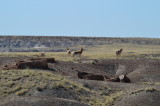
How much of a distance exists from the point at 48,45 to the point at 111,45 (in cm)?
2010

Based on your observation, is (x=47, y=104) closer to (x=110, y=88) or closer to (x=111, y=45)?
(x=110, y=88)

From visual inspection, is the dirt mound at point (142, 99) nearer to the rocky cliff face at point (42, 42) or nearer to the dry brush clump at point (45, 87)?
the dry brush clump at point (45, 87)

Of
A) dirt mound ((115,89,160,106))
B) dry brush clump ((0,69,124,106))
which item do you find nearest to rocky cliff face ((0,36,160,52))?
dry brush clump ((0,69,124,106))

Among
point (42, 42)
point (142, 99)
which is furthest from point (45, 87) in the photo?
point (42, 42)

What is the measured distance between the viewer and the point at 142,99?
24828 millimetres

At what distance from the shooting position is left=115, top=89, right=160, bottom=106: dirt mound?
24.4 meters

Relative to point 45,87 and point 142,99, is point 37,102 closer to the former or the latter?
point 45,87

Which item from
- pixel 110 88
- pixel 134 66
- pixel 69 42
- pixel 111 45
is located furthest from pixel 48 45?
pixel 110 88

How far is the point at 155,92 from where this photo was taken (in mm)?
25703

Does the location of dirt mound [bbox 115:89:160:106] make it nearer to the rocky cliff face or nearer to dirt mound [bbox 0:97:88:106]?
dirt mound [bbox 0:97:88:106]

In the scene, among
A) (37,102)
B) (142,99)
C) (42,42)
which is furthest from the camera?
(42,42)

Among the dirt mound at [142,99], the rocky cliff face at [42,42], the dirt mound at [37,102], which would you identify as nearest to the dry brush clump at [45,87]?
the dirt mound at [142,99]

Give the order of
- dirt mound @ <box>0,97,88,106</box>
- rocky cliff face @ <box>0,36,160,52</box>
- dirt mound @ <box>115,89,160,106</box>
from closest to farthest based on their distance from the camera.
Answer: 1. dirt mound @ <box>0,97,88,106</box>
2. dirt mound @ <box>115,89,160,106</box>
3. rocky cliff face @ <box>0,36,160,52</box>

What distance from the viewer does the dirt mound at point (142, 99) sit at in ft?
80.0
